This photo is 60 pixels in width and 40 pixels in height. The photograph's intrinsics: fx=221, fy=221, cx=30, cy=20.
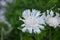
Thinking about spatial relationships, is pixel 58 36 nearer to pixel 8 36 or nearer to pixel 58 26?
pixel 58 26

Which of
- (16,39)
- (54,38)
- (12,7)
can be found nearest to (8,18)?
(12,7)

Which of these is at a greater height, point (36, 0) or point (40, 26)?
point (36, 0)

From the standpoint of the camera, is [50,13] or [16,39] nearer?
[50,13]

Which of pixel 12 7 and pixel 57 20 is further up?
pixel 12 7

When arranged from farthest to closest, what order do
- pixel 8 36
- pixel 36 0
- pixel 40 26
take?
pixel 8 36 < pixel 36 0 < pixel 40 26

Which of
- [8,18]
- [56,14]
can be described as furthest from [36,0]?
[8,18]

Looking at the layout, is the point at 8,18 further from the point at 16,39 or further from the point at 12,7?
the point at 16,39

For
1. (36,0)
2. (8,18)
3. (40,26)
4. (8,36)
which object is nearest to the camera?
(40,26)

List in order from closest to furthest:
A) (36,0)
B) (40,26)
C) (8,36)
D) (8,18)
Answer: (40,26) < (36,0) < (8,36) < (8,18)
